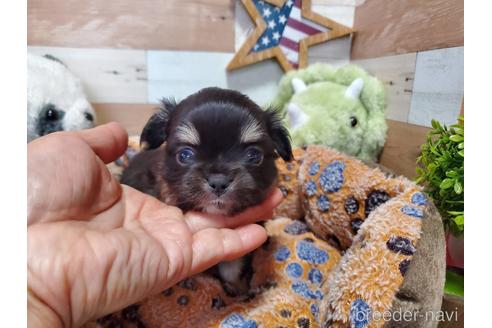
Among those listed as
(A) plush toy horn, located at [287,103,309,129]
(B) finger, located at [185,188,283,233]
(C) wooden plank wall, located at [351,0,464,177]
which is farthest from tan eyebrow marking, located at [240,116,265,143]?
(A) plush toy horn, located at [287,103,309,129]

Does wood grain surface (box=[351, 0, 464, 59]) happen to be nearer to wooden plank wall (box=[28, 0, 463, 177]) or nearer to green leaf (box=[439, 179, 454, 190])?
Answer: wooden plank wall (box=[28, 0, 463, 177])

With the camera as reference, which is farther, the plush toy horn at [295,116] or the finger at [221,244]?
the plush toy horn at [295,116]

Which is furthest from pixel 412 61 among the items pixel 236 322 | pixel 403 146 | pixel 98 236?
pixel 98 236

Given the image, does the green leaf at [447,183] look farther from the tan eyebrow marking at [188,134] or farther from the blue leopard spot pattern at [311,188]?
the tan eyebrow marking at [188,134]

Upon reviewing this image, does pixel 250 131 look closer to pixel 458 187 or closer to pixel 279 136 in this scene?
pixel 279 136

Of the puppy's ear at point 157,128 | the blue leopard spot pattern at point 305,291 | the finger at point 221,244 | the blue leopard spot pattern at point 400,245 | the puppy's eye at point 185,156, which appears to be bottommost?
the blue leopard spot pattern at point 305,291

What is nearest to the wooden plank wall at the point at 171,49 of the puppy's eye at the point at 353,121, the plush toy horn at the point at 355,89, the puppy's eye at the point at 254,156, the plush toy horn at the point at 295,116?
the plush toy horn at the point at 355,89
